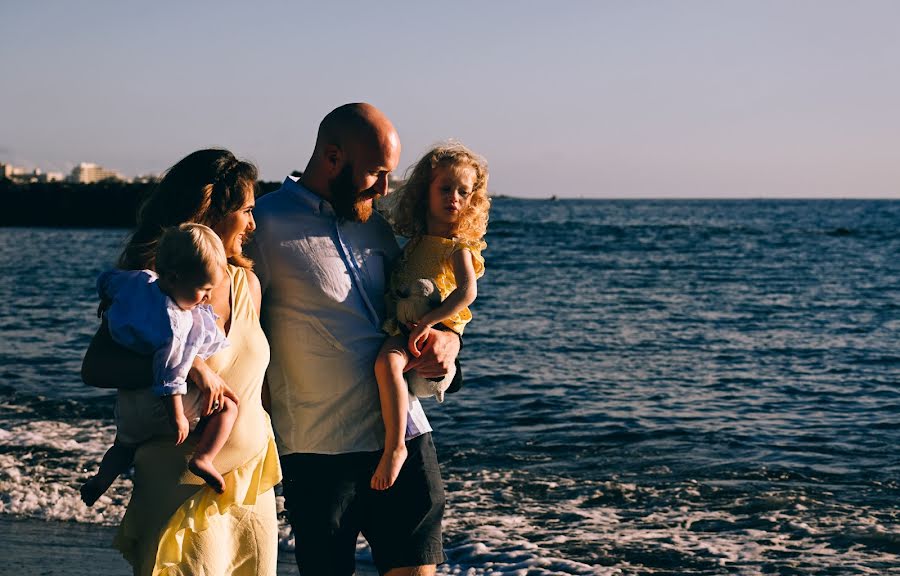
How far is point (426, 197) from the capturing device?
3.37 meters

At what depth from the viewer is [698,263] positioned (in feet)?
110

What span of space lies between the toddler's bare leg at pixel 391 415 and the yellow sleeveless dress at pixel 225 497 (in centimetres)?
37

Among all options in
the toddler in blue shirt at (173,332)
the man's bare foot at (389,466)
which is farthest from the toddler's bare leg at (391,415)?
the toddler in blue shirt at (173,332)

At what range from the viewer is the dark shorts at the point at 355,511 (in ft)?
9.52

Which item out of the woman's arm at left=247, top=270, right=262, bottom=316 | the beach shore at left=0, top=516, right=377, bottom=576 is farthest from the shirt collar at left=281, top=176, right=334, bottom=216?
the beach shore at left=0, top=516, right=377, bottom=576

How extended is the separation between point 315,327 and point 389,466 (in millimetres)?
462

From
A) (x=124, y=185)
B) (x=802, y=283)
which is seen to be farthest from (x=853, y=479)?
(x=124, y=185)

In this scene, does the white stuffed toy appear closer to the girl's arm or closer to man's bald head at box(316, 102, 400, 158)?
the girl's arm

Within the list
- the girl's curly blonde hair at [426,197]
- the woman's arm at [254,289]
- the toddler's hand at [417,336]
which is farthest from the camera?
the girl's curly blonde hair at [426,197]

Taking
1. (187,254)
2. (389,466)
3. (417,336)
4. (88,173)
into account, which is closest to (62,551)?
(389,466)

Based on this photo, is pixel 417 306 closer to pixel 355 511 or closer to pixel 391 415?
pixel 391 415

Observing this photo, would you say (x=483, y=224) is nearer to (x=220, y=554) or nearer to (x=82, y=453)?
(x=220, y=554)

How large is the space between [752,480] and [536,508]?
1.92 meters

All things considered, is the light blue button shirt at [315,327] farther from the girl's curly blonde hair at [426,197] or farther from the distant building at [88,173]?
the distant building at [88,173]
